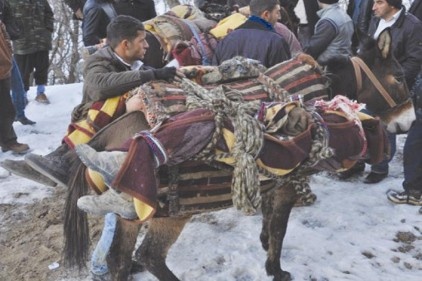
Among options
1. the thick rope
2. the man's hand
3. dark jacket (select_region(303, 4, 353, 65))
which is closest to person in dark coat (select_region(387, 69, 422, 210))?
dark jacket (select_region(303, 4, 353, 65))

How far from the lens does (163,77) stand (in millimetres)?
2637

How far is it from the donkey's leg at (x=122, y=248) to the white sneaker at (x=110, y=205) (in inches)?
8.5

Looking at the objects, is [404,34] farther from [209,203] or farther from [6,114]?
[6,114]

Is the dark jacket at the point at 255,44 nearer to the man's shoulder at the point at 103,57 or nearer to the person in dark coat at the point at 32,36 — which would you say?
the man's shoulder at the point at 103,57

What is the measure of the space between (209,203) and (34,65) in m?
4.62

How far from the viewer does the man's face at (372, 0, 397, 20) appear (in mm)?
4234

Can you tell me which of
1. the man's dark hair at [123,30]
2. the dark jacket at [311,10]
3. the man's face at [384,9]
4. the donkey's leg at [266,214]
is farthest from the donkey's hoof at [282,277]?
the dark jacket at [311,10]

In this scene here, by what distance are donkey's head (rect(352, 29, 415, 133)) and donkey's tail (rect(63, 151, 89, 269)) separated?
2.04 meters

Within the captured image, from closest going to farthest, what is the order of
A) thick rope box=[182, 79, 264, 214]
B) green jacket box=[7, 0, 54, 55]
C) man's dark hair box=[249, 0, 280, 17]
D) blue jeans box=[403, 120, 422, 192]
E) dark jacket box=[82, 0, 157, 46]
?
thick rope box=[182, 79, 264, 214] → man's dark hair box=[249, 0, 280, 17] → blue jeans box=[403, 120, 422, 192] → dark jacket box=[82, 0, 157, 46] → green jacket box=[7, 0, 54, 55]

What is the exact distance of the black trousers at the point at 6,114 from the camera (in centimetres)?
486

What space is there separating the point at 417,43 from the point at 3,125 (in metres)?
4.29

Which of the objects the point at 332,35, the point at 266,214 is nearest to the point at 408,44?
the point at 332,35

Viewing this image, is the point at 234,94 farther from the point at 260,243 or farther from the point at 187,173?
the point at 260,243

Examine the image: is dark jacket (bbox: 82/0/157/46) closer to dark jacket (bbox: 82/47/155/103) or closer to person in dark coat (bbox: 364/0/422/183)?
dark jacket (bbox: 82/47/155/103)
